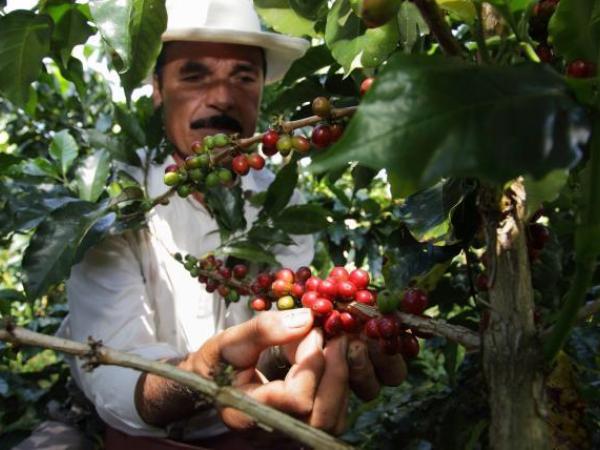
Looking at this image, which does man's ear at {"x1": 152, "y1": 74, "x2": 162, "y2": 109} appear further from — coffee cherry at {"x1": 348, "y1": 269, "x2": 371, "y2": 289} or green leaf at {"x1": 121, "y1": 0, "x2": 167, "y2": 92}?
coffee cherry at {"x1": 348, "y1": 269, "x2": 371, "y2": 289}

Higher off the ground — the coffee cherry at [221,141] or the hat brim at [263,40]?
the hat brim at [263,40]

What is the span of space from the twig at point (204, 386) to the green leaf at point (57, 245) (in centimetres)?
59

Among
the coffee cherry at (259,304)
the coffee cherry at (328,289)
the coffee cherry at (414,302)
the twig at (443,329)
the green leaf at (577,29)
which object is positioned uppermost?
the green leaf at (577,29)

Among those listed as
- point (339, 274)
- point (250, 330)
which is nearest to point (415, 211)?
point (339, 274)

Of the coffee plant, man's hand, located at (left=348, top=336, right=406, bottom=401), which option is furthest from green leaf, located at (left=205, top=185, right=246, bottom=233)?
man's hand, located at (left=348, top=336, right=406, bottom=401)

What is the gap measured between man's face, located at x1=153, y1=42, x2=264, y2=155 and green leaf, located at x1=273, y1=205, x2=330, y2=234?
55 centimetres

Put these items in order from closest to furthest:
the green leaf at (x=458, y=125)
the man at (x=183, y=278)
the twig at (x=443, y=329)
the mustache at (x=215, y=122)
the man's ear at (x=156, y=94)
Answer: the green leaf at (x=458, y=125) < the twig at (x=443, y=329) < the man at (x=183, y=278) < the mustache at (x=215, y=122) < the man's ear at (x=156, y=94)

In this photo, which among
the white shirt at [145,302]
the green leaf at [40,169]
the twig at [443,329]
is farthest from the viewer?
the green leaf at [40,169]

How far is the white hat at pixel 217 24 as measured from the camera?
1.79 metres

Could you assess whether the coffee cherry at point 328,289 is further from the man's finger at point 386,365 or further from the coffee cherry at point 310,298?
the man's finger at point 386,365

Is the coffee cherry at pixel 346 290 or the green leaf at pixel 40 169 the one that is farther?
the green leaf at pixel 40 169

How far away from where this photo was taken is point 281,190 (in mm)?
1368

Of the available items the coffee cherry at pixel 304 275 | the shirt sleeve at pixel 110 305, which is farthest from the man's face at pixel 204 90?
the coffee cherry at pixel 304 275

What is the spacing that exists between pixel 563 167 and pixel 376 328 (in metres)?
0.40
